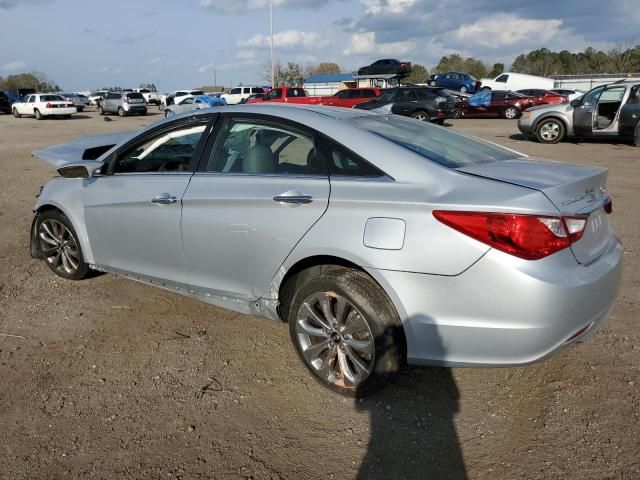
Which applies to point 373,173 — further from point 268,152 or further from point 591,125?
point 591,125

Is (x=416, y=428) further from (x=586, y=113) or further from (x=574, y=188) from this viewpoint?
(x=586, y=113)

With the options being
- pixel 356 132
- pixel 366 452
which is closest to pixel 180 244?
pixel 356 132

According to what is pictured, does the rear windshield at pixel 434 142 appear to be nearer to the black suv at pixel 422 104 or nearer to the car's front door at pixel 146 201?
the car's front door at pixel 146 201

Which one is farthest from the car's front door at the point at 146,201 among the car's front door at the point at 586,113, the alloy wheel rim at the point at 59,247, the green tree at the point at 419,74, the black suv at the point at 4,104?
the green tree at the point at 419,74

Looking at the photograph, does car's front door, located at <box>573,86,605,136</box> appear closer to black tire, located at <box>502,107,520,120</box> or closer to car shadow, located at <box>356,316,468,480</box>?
black tire, located at <box>502,107,520,120</box>

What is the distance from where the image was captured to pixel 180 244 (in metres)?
3.52

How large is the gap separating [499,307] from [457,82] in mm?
39157

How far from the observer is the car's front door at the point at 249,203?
9.77ft

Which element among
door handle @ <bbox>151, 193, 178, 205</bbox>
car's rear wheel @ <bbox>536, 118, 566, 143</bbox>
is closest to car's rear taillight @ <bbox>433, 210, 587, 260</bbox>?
door handle @ <bbox>151, 193, 178, 205</bbox>

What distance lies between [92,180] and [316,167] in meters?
2.08

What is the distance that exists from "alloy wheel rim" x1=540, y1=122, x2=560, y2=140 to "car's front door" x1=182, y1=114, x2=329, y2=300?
13855 mm

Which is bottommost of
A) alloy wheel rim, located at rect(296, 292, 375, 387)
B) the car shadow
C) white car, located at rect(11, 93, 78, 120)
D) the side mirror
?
the car shadow

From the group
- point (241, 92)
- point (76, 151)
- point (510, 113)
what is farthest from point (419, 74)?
point (76, 151)

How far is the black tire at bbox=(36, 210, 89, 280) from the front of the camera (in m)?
4.49
